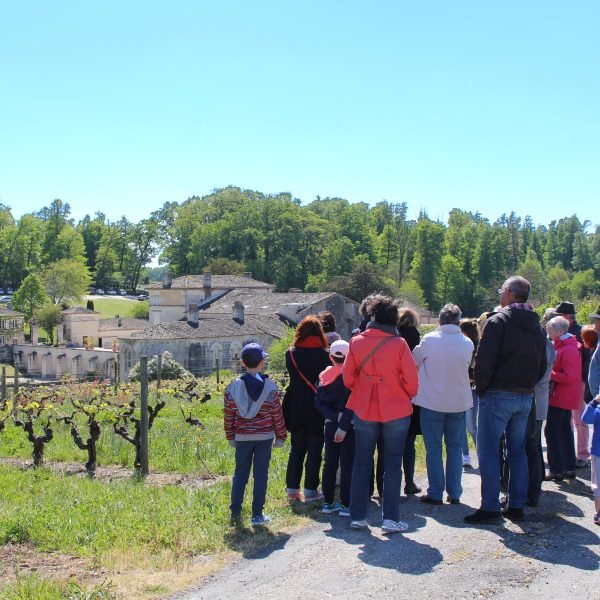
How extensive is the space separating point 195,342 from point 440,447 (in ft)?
134

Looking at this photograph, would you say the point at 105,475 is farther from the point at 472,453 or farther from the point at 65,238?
the point at 65,238

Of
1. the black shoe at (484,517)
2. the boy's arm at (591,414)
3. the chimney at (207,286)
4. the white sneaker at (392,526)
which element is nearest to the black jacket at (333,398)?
the white sneaker at (392,526)

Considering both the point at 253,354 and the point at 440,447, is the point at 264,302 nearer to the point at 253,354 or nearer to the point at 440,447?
the point at 440,447

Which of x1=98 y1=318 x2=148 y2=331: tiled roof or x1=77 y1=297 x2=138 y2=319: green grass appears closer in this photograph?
x1=98 y1=318 x2=148 y2=331: tiled roof

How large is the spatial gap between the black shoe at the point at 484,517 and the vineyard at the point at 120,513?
1.69 metres

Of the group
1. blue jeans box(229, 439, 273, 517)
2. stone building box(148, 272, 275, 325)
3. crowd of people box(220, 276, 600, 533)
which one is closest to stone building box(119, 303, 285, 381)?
stone building box(148, 272, 275, 325)

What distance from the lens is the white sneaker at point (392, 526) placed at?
6.57m

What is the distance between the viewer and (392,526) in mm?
6582

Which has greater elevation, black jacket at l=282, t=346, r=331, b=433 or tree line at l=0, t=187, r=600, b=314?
tree line at l=0, t=187, r=600, b=314

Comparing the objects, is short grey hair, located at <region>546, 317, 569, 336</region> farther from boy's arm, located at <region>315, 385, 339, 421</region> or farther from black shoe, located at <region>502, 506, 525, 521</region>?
boy's arm, located at <region>315, 385, 339, 421</region>

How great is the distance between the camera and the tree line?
314 feet

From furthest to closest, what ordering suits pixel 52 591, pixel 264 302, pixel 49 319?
A: 1. pixel 49 319
2. pixel 264 302
3. pixel 52 591

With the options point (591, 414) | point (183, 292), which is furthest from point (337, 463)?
point (183, 292)

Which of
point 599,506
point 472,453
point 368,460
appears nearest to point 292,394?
point 368,460
